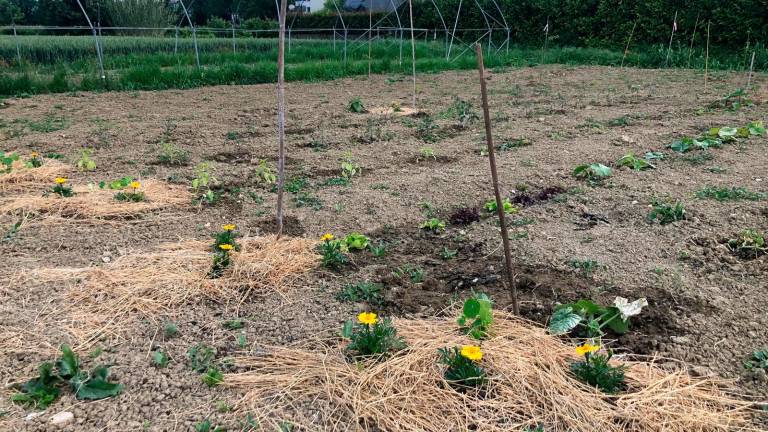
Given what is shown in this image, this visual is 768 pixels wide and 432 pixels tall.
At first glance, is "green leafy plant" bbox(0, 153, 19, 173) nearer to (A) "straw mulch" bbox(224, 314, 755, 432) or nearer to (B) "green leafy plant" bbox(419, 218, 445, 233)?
(B) "green leafy plant" bbox(419, 218, 445, 233)

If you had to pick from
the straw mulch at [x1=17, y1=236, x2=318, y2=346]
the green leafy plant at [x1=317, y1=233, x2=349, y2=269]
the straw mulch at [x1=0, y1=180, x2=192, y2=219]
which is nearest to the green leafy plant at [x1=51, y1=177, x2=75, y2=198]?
the straw mulch at [x1=0, y1=180, x2=192, y2=219]

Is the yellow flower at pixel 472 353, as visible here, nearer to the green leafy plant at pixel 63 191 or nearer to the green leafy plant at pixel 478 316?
the green leafy plant at pixel 478 316

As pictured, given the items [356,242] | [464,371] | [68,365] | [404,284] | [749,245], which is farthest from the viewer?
[356,242]

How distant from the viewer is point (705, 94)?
29.9 feet

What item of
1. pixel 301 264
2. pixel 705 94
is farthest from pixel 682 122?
pixel 301 264

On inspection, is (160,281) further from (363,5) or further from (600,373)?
(363,5)

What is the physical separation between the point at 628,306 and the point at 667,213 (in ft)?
5.01

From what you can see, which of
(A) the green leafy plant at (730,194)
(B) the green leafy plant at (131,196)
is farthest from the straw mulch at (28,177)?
(A) the green leafy plant at (730,194)

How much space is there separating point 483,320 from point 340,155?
3764mm

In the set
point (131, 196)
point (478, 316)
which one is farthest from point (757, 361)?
point (131, 196)

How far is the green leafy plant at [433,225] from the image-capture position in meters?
3.84

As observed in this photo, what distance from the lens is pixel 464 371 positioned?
7.05 ft

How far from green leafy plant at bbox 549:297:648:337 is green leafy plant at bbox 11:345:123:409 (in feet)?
5.82

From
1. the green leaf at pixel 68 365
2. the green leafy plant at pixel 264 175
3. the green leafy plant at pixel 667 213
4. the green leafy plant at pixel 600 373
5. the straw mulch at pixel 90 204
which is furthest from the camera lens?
the green leafy plant at pixel 264 175
